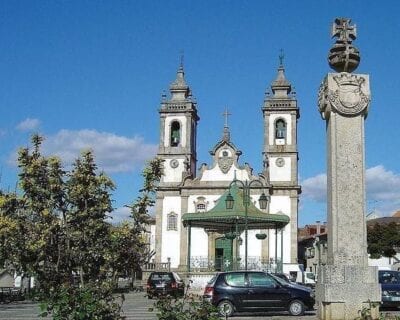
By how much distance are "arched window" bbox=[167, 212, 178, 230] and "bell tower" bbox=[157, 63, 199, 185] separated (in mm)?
2767

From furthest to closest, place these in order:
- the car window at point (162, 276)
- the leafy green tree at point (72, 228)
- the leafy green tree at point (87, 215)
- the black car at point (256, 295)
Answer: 1. the car window at point (162, 276)
2. the black car at point (256, 295)
3. the leafy green tree at point (87, 215)
4. the leafy green tree at point (72, 228)

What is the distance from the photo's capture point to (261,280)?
1756 centimetres

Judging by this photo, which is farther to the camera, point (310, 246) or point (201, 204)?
point (310, 246)

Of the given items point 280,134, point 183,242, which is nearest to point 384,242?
point 280,134

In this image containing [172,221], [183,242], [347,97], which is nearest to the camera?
[347,97]

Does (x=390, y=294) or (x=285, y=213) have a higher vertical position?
(x=285, y=213)

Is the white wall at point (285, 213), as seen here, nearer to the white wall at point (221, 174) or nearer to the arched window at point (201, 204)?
the white wall at point (221, 174)

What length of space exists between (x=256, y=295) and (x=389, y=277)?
5.78m

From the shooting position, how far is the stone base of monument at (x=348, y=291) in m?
11.1

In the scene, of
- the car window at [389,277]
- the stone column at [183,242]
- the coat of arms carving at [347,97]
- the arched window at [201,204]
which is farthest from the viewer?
the arched window at [201,204]

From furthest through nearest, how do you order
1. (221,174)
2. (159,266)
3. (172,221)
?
(221,174)
(172,221)
(159,266)

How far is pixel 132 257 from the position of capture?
48.1 feet

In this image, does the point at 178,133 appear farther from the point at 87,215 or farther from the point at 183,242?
the point at 87,215

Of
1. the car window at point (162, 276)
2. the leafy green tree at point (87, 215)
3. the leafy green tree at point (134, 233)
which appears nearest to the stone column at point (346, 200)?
the leafy green tree at point (134, 233)
